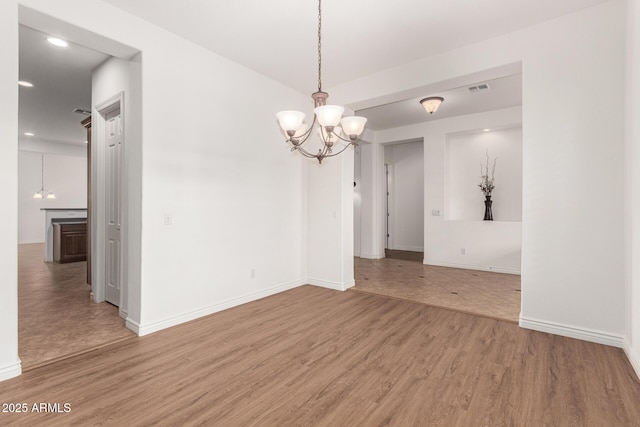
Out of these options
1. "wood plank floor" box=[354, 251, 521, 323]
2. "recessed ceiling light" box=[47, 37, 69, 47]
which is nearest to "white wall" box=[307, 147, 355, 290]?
"wood plank floor" box=[354, 251, 521, 323]

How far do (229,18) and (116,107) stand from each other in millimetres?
1763

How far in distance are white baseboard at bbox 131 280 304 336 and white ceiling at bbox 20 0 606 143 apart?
2.95m

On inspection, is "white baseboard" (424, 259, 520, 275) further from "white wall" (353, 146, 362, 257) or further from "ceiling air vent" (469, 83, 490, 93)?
"ceiling air vent" (469, 83, 490, 93)

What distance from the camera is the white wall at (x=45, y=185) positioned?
9.23 meters

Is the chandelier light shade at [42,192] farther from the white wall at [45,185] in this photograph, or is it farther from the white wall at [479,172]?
the white wall at [479,172]

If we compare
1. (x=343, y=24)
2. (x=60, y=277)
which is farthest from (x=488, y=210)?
(x=60, y=277)

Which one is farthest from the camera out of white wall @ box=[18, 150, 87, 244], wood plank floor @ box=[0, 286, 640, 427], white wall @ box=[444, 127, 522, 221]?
white wall @ box=[18, 150, 87, 244]

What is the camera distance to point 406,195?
28.5 ft

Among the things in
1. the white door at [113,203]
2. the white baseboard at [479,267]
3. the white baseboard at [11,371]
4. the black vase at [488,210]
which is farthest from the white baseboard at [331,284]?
the white baseboard at [11,371]

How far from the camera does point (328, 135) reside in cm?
237

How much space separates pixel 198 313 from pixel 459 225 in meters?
5.14

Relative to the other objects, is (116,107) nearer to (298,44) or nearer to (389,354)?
(298,44)

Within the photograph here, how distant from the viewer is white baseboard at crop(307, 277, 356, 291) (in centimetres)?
465

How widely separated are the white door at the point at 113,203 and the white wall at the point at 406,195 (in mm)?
6346
